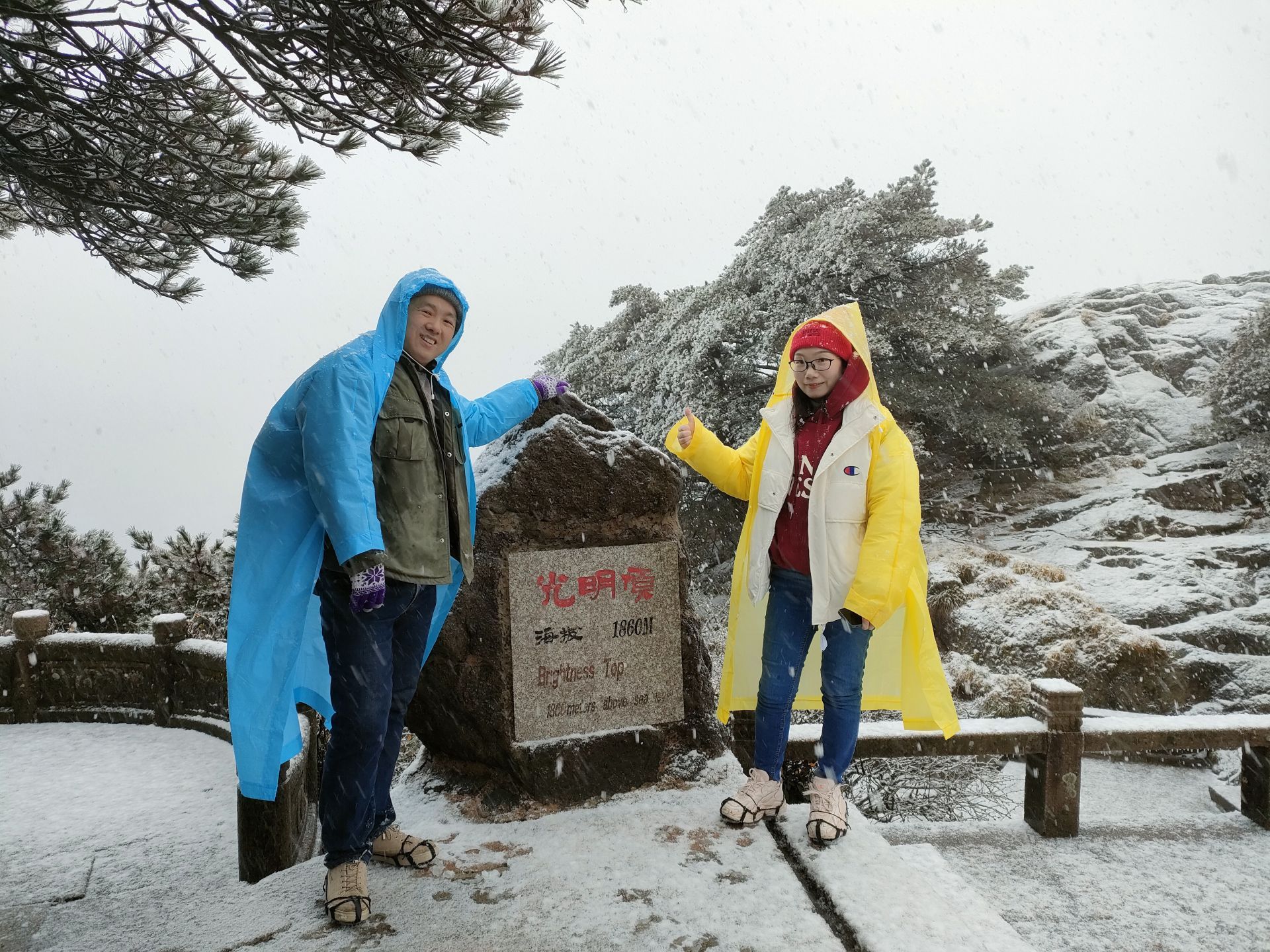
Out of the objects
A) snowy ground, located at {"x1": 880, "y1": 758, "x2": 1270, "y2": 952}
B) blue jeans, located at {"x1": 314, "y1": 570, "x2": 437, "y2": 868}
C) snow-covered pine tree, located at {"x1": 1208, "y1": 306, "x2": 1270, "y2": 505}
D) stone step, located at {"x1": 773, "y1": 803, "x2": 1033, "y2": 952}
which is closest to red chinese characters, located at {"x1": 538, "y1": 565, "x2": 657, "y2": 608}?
blue jeans, located at {"x1": 314, "y1": 570, "x2": 437, "y2": 868}

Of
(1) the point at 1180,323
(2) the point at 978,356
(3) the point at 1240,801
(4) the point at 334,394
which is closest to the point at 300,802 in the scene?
(4) the point at 334,394

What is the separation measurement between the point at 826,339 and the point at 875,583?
0.85 meters

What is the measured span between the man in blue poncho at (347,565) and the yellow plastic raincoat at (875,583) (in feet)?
3.07

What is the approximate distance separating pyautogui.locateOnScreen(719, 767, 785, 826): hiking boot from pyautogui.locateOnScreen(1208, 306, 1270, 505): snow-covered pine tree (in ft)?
34.2

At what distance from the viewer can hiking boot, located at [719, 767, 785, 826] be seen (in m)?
2.71

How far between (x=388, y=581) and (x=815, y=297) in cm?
827

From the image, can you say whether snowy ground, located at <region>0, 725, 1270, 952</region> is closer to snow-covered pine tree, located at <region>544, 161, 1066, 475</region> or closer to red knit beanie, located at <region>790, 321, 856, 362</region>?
red knit beanie, located at <region>790, 321, 856, 362</region>

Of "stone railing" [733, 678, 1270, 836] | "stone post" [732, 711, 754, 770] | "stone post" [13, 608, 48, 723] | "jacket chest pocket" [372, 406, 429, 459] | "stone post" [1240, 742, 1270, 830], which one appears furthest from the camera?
"stone post" [13, 608, 48, 723]

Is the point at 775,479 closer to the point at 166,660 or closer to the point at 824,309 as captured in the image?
the point at 166,660

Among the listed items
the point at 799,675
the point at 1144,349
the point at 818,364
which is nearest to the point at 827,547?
the point at 799,675

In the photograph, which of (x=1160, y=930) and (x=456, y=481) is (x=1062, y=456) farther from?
(x=456, y=481)

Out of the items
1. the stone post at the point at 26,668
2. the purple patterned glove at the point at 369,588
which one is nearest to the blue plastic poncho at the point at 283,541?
the purple patterned glove at the point at 369,588

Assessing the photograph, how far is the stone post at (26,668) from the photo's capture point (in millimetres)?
5922

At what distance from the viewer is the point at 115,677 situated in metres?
6.02
